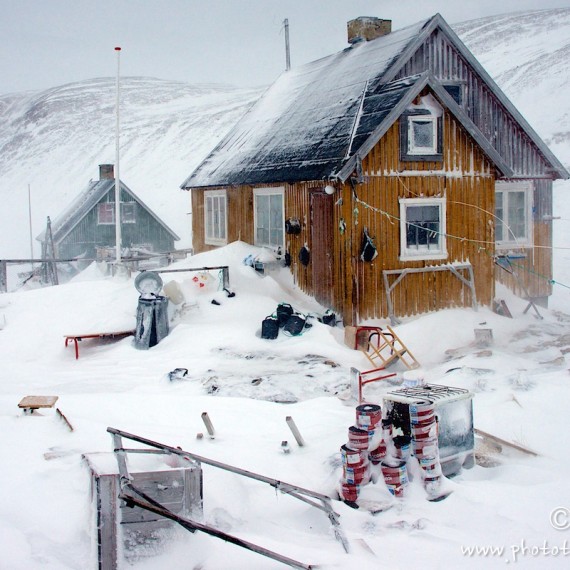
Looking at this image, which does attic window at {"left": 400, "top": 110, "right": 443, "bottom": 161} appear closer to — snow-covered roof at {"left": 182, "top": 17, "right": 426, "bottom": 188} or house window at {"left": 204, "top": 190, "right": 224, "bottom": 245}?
snow-covered roof at {"left": 182, "top": 17, "right": 426, "bottom": 188}

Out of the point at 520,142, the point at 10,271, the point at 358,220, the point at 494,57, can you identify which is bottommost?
the point at 10,271

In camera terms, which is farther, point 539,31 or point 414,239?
point 539,31

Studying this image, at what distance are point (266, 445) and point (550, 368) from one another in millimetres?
5914

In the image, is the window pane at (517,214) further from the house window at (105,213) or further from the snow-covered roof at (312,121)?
the house window at (105,213)

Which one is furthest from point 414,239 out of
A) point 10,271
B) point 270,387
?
point 10,271

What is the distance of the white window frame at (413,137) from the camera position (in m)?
14.6

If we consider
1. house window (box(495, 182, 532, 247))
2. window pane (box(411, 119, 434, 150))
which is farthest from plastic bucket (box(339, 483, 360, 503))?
house window (box(495, 182, 532, 247))

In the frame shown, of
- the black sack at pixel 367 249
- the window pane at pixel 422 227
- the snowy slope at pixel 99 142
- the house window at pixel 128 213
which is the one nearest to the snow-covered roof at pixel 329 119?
the black sack at pixel 367 249

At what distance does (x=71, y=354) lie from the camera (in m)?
13.4

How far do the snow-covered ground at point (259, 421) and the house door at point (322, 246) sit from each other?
0.41 metres

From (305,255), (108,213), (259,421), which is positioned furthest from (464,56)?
(108,213)

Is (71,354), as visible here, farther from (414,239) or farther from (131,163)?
(131,163)

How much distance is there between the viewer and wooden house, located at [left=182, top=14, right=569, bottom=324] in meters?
14.4

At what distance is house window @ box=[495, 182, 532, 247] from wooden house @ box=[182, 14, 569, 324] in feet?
0.10
